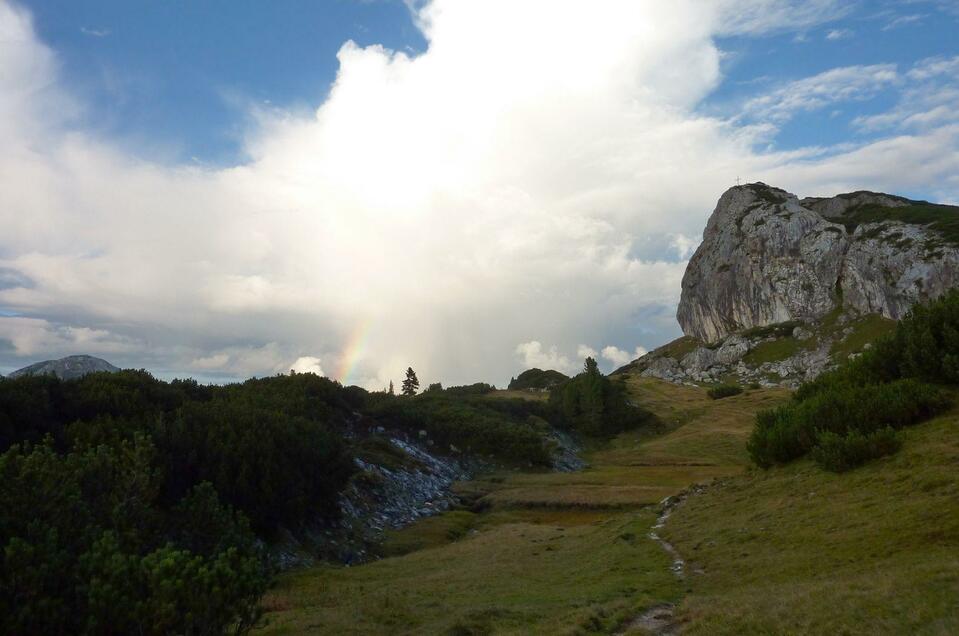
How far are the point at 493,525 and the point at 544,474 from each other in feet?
90.7

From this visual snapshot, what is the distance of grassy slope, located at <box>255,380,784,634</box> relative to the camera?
1995 centimetres

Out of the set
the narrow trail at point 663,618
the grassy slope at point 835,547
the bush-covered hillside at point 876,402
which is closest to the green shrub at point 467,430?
the bush-covered hillside at point 876,402

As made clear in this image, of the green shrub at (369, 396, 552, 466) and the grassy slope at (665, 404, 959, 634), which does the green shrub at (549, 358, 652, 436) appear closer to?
the green shrub at (369, 396, 552, 466)

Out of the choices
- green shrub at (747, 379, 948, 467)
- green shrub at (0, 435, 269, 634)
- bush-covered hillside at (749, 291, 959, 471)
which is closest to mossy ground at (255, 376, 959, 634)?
bush-covered hillside at (749, 291, 959, 471)

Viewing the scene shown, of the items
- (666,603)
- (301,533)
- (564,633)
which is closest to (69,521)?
(564,633)

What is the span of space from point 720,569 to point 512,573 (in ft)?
33.9

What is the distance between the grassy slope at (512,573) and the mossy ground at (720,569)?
0.42 feet

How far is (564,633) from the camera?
53.6 ft

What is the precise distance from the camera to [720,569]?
24016 mm

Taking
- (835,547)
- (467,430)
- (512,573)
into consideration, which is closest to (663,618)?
(835,547)

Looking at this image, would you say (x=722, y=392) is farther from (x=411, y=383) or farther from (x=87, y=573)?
(x=87, y=573)

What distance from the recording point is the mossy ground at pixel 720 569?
14617mm

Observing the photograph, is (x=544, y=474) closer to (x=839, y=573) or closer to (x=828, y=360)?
(x=839, y=573)

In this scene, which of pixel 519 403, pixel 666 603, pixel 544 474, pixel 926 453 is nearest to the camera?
pixel 666 603
